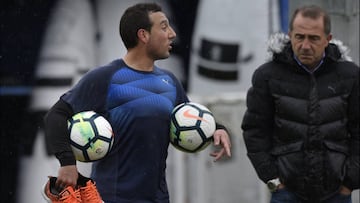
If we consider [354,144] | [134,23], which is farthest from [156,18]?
[354,144]

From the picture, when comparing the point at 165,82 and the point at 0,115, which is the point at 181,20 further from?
the point at 165,82

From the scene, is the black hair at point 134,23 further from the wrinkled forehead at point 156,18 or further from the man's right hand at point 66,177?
the man's right hand at point 66,177

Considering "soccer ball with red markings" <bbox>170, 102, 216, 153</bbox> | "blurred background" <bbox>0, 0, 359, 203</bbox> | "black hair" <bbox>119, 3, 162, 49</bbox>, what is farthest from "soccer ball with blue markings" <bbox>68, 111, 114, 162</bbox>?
"blurred background" <bbox>0, 0, 359, 203</bbox>

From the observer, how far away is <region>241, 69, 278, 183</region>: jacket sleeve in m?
6.24

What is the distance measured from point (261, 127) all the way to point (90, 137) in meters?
1.10

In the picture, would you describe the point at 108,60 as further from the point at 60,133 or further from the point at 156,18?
the point at 60,133

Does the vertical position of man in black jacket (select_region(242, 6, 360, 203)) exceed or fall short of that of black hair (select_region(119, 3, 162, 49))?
it falls short

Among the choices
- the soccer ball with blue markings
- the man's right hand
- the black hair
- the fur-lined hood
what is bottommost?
the man's right hand

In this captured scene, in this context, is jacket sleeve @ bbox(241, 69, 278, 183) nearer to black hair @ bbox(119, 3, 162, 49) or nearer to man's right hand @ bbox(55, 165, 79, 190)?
black hair @ bbox(119, 3, 162, 49)

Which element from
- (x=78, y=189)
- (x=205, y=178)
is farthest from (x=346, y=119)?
(x=205, y=178)

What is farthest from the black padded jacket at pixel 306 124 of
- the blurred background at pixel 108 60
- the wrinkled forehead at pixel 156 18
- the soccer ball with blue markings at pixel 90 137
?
the blurred background at pixel 108 60

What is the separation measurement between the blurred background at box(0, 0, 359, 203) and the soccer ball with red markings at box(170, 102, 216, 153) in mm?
3287

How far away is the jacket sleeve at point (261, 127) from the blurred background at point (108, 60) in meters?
3.03

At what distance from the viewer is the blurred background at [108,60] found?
30.5 feet
